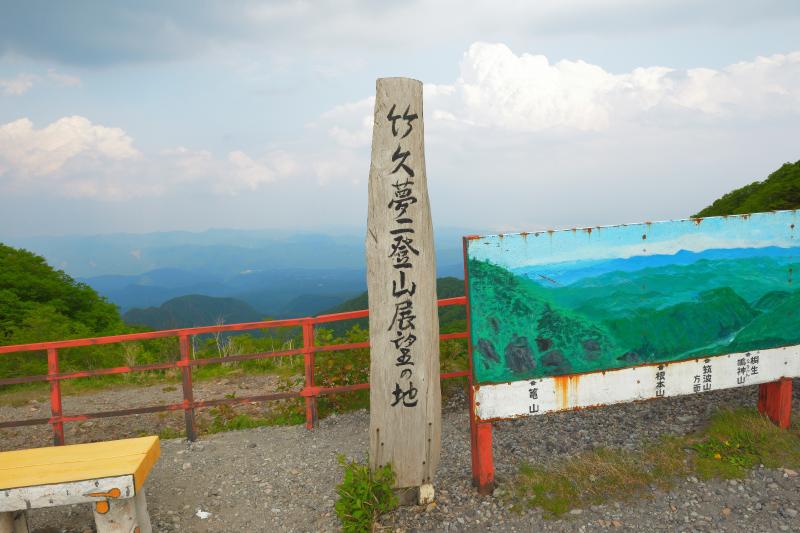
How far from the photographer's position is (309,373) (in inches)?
257

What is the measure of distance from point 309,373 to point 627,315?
3.61 meters

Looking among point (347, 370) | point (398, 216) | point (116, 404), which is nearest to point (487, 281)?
point (398, 216)

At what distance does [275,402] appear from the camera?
328 inches

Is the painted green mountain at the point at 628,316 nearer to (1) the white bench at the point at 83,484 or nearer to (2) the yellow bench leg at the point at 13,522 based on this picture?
(1) the white bench at the point at 83,484

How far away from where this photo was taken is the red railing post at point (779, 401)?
18.8 feet

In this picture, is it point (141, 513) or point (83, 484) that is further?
point (141, 513)

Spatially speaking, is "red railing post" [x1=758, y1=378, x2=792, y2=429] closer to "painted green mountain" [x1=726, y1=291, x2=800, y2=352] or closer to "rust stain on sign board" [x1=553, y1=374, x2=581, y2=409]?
"painted green mountain" [x1=726, y1=291, x2=800, y2=352]

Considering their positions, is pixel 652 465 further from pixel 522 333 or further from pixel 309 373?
pixel 309 373

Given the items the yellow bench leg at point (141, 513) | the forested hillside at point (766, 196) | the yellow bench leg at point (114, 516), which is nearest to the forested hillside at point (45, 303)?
the yellow bench leg at point (141, 513)

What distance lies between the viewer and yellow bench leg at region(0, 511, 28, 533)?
407cm

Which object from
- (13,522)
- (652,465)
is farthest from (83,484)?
(652,465)

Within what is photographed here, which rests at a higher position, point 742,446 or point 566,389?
point 566,389

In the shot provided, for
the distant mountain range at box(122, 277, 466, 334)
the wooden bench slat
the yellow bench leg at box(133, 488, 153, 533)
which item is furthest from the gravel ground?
the distant mountain range at box(122, 277, 466, 334)

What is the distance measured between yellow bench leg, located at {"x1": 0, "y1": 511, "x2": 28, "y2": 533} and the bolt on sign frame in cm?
369
